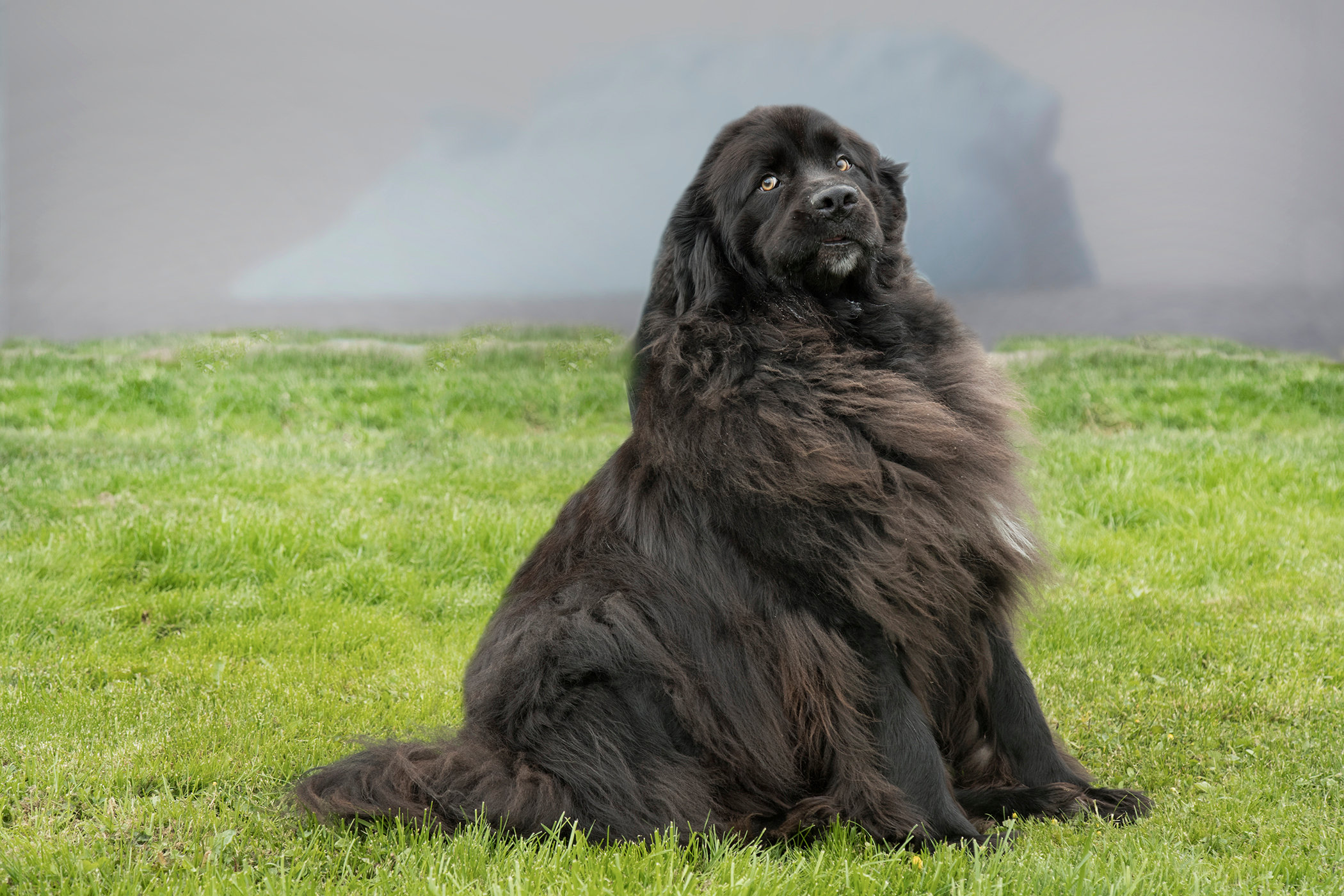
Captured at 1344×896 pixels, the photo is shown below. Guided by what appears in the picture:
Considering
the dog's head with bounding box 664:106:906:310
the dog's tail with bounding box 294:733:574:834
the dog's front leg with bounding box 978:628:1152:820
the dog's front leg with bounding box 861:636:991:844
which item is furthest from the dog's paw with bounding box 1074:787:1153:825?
→ the dog's head with bounding box 664:106:906:310

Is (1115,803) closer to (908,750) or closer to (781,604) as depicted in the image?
(908,750)

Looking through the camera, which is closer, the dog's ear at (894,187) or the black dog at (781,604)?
the black dog at (781,604)

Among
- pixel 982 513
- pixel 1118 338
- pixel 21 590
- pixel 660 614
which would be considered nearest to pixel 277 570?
pixel 21 590

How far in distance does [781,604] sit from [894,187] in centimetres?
152

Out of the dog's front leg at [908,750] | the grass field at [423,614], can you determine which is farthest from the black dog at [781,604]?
the grass field at [423,614]

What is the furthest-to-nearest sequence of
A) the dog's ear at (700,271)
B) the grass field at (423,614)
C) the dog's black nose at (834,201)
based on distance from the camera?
the dog's ear at (700,271) < the dog's black nose at (834,201) < the grass field at (423,614)

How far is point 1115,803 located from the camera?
3.11 meters

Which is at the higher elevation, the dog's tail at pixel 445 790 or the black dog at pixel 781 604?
the black dog at pixel 781 604

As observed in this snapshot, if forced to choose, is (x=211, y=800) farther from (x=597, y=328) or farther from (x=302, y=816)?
(x=597, y=328)

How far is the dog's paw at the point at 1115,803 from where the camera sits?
305 cm

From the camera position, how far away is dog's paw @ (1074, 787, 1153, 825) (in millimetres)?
3049

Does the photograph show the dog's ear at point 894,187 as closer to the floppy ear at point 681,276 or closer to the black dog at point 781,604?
the black dog at point 781,604

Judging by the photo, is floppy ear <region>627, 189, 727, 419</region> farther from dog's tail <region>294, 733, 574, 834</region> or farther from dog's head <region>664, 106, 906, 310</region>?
dog's tail <region>294, 733, 574, 834</region>

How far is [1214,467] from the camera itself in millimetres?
7113
